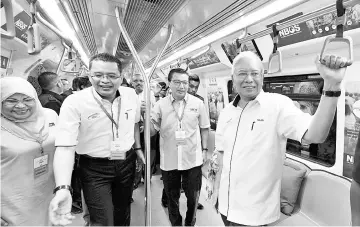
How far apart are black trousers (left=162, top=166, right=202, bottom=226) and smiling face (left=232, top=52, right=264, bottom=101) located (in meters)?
1.59

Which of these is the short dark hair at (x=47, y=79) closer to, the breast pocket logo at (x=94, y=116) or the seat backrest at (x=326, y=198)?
the breast pocket logo at (x=94, y=116)

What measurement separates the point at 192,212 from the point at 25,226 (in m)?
1.90

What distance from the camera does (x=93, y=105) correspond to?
193cm

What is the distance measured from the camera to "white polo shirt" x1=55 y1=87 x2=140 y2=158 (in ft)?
5.72

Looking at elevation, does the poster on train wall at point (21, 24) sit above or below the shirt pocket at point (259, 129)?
above

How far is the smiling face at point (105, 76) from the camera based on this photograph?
1.85 meters

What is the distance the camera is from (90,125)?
1.91 m

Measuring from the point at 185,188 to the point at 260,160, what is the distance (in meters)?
1.61

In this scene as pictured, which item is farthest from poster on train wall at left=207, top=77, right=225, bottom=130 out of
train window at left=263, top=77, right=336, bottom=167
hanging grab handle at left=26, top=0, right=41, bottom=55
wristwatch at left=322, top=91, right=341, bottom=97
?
hanging grab handle at left=26, top=0, right=41, bottom=55

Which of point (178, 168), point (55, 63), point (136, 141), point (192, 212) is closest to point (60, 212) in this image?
point (136, 141)

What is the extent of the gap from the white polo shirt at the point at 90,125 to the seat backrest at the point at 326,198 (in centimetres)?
230

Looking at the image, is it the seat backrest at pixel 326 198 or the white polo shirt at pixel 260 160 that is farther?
the seat backrest at pixel 326 198

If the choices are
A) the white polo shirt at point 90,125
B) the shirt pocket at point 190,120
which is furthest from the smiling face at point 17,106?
the shirt pocket at point 190,120

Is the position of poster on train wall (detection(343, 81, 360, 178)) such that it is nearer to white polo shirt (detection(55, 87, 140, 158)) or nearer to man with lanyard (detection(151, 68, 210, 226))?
man with lanyard (detection(151, 68, 210, 226))
